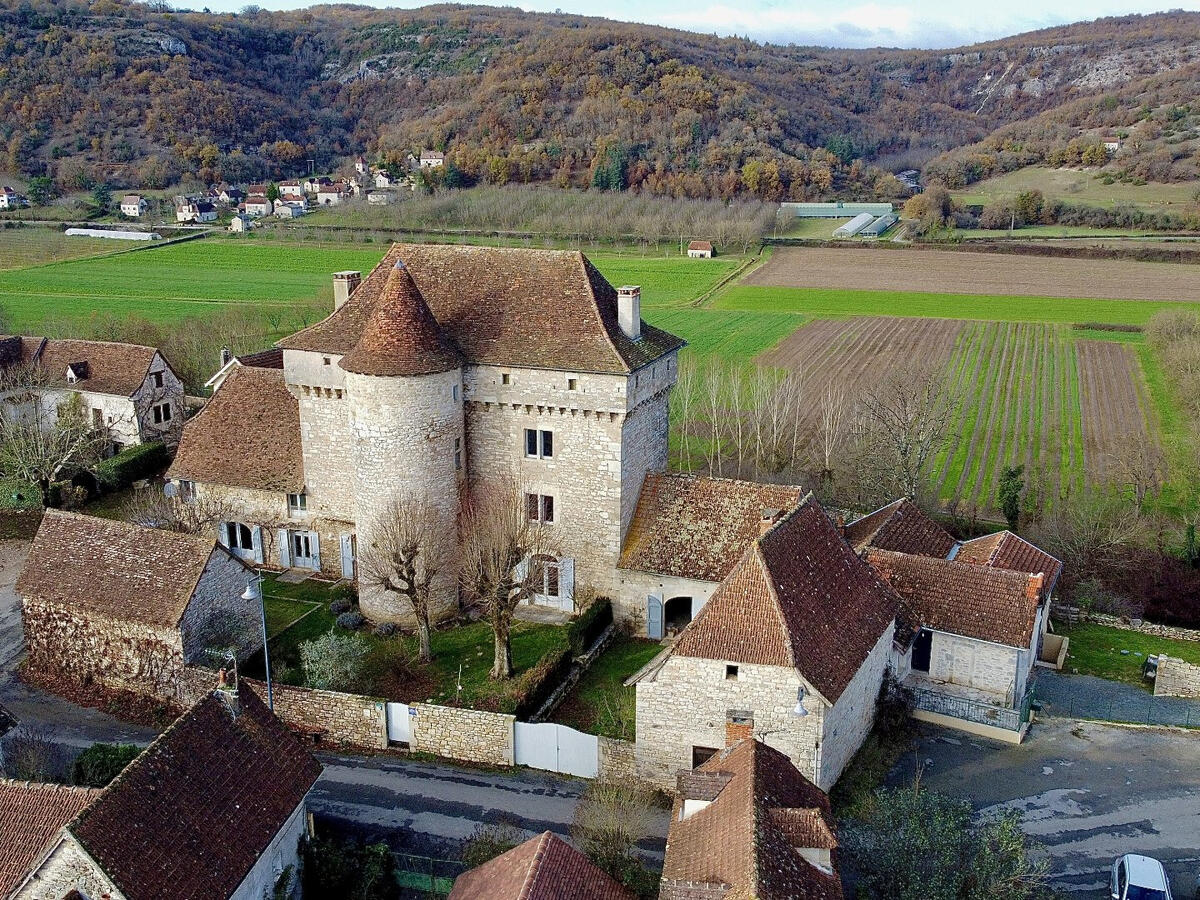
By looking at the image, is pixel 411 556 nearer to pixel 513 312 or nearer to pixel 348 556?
pixel 348 556

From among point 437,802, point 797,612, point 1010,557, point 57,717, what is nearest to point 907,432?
point 1010,557

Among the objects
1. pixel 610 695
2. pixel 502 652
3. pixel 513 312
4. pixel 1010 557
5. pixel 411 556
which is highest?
pixel 513 312

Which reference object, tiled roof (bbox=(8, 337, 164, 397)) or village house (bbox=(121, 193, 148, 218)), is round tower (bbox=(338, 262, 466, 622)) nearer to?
tiled roof (bbox=(8, 337, 164, 397))

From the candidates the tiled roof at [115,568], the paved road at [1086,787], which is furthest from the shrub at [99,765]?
the paved road at [1086,787]

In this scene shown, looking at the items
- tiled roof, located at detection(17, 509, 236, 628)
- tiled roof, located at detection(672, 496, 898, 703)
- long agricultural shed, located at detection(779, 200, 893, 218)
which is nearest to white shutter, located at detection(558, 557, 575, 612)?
tiled roof, located at detection(672, 496, 898, 703)

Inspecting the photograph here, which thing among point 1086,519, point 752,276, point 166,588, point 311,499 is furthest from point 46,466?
point 752,276
